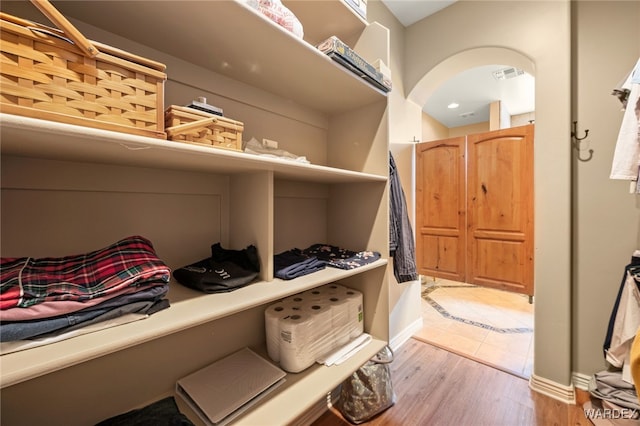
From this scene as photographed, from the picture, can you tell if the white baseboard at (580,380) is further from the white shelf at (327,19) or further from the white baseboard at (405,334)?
the white shelf at (327,19)

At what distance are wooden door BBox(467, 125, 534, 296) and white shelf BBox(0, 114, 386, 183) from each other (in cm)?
237

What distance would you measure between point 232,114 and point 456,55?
1.78 m

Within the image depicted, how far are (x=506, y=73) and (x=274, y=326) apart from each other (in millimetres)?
3675

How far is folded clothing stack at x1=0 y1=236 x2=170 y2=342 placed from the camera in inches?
16.7

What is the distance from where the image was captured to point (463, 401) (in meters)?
1.40

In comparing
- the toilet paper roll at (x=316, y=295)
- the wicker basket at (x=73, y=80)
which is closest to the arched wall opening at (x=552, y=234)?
the toilet paper roll at (x=316, y=295)

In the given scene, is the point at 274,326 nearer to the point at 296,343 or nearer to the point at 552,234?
the point at 296,343

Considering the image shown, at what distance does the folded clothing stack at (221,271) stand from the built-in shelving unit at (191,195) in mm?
25

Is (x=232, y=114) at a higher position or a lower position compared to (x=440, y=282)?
higher

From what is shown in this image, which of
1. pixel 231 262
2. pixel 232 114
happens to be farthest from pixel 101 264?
pixel 232 114

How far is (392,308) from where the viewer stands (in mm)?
1904

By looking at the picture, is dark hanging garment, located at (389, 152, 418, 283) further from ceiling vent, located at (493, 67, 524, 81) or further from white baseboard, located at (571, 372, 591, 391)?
ceiling vent, located at (493, 67, 524, 81)

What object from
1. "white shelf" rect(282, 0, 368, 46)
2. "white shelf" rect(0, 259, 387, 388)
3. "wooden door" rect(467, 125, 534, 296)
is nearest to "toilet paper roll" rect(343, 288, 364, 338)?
"white shelf" rect(0, 259, 387, 388)

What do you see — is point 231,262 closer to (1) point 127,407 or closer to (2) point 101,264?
(2) point 101,264
